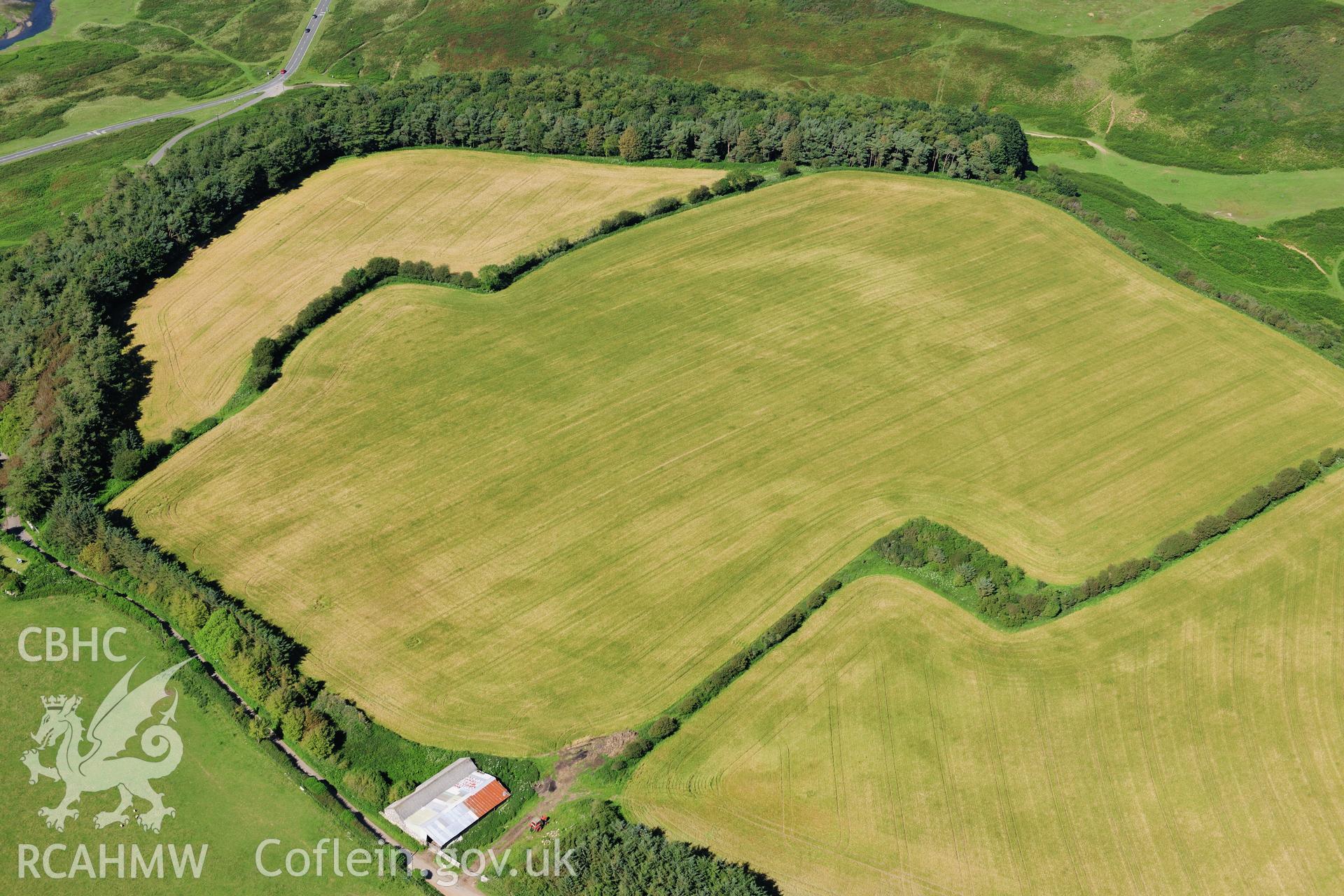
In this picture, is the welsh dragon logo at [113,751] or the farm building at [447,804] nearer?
the farm building at [447,804]

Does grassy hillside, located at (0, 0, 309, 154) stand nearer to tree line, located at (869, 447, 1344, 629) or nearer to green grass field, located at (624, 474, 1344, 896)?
green grass field, located at (624, 474, 1344, 896)

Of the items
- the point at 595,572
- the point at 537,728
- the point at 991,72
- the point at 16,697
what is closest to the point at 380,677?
the point at 537,728

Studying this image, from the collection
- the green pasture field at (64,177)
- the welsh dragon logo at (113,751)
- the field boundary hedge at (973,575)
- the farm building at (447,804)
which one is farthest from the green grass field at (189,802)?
the green pasture field at (64,177)

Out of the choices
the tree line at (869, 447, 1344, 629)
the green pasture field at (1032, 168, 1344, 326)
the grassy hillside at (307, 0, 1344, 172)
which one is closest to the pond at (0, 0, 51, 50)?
the grassy hillside at (307, 0, 1344, 172)

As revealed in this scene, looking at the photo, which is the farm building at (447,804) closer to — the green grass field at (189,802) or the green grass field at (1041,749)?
the green grass field at (189,802)

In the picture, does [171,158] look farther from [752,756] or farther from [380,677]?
[752,756]

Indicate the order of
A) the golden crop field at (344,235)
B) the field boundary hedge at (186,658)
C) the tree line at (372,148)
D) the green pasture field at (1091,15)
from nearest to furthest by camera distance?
the field boundary hedge at (186,658) → the tree line at (372,148) → the golden crop field at (344,235) → the green pasture field at (1091,15)

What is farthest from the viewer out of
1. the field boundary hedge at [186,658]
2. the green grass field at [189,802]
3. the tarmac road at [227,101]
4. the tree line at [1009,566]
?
the tarmac road at [227,101]

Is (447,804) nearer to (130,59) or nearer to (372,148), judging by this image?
(372,148)
